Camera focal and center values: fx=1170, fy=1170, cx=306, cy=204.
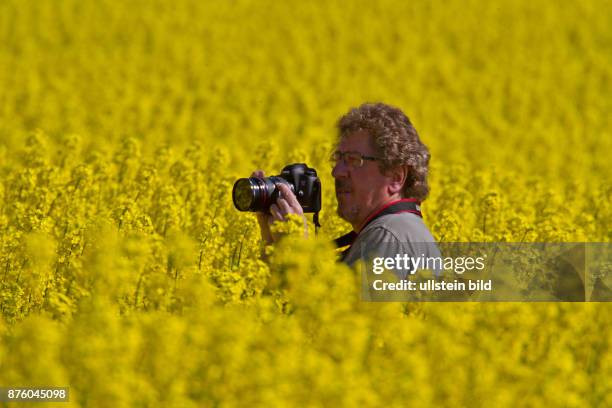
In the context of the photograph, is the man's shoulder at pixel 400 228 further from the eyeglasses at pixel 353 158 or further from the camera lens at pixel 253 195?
the camera lens at pixel 253 195

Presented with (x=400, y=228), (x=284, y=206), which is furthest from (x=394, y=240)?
(x=284, y=206)

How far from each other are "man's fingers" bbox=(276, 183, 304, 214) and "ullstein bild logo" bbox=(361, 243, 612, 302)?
35 cm

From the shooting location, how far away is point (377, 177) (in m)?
4.58

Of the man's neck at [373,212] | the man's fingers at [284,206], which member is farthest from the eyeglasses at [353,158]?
the man's fingers at [284,206]

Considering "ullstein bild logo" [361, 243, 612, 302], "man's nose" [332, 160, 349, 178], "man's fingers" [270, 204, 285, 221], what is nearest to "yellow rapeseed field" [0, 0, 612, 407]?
"ullstein bild logo" [361, 243, 612, 302]

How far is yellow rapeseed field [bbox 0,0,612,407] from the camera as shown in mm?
3744

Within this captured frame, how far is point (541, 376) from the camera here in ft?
14.5

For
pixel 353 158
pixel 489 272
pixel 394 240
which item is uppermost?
pixel 353 158

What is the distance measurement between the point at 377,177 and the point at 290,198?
352 millimetres

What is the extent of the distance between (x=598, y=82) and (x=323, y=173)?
Answer: 838 centimetres

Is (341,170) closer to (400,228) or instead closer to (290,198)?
(290,198)

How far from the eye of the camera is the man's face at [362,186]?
180 inches

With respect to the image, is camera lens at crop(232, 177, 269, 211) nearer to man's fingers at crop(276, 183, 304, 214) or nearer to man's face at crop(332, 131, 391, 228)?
man's fingers at crop(276, 183, 304, 214)

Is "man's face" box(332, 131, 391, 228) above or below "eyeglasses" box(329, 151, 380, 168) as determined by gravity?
below
